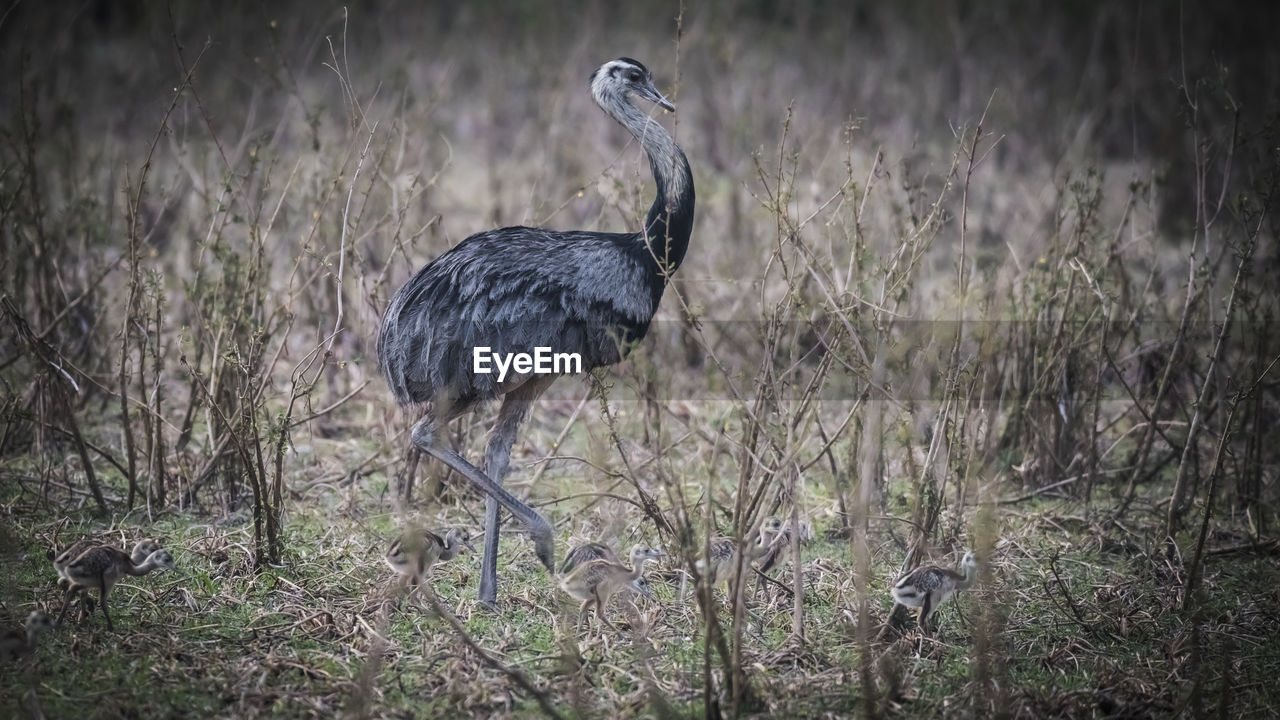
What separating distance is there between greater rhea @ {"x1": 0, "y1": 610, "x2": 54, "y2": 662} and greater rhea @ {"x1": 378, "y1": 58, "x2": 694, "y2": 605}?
143 cm

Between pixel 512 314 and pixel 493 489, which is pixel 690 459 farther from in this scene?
pixel 512 314

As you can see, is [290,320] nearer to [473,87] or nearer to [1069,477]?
[1069,477]

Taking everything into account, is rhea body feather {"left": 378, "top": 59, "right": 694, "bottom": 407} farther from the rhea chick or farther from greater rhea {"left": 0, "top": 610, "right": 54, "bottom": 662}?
greater rhea {"left": 0, "top": 610, "right": 54, "bottom": 662}

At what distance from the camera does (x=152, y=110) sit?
10414 millimetres

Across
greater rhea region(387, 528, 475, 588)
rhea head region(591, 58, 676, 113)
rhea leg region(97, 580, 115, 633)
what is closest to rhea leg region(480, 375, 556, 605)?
greater rhea region(387, 528, 475, 588)

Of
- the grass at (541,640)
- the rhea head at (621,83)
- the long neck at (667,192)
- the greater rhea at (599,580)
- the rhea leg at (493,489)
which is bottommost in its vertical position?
the grass at (541,640)

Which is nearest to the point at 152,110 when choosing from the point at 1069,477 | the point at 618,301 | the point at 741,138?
the point at 741,138

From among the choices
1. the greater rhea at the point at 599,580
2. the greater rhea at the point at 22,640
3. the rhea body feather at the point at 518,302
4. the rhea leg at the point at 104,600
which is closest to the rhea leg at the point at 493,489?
the rhea body feather at the point at 518,302

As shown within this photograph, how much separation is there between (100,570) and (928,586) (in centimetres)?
272

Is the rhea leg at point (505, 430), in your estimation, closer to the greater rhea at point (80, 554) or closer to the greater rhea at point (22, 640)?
the greater rhea at point (80, 554)

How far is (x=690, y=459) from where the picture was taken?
6.19 meters

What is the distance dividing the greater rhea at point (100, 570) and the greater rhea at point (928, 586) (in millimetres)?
2520

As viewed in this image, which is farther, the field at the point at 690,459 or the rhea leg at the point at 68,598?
the rhea leg at the point at 68,598

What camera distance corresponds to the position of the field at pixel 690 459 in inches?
158
